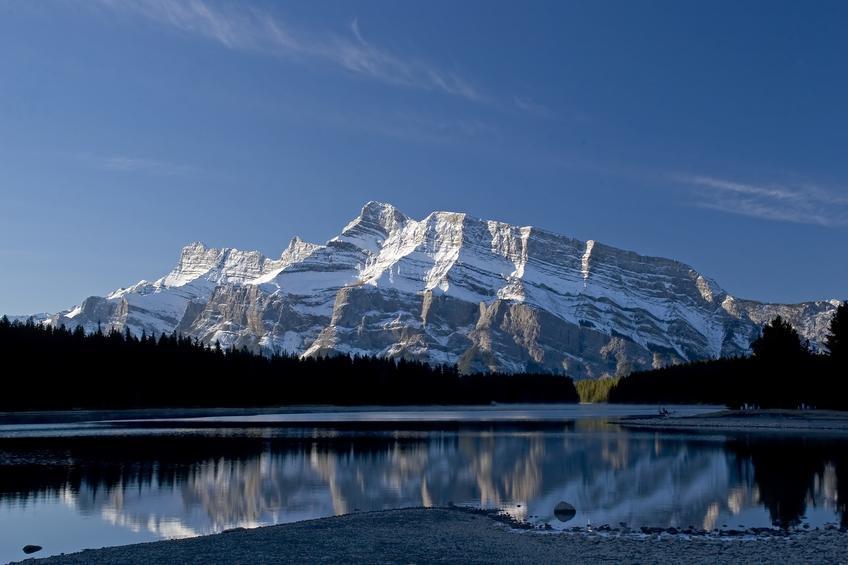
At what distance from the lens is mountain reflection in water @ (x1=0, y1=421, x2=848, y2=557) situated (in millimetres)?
36781

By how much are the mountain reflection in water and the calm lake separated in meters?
0.11

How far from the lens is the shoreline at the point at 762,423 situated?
307 ft

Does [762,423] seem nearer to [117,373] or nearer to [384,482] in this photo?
[384,482]

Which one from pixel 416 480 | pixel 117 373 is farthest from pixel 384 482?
pixel 117 373

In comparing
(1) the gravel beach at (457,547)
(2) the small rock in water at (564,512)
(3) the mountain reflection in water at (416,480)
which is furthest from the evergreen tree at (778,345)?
(1) the gravel beach at (457,547)

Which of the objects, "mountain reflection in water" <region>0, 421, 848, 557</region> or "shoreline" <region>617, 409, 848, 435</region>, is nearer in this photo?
"mountain reflection in water" <region>0, 421, 848, 557</region>

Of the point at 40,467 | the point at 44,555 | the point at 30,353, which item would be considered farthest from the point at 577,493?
the point at 30,353

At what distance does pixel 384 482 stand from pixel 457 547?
2109cm

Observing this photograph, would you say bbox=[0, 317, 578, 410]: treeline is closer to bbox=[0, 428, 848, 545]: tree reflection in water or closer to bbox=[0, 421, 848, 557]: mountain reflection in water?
bbox=[0, 428, 848, 545]: tree reflection in water

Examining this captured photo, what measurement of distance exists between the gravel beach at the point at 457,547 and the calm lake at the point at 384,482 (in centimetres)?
307

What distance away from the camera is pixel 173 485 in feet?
149

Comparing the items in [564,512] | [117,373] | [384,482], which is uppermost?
[117,373]

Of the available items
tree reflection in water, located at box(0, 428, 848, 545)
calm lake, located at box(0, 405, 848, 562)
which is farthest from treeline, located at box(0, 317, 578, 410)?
tree reflection in water, located at box(0, 428, 848, 545)

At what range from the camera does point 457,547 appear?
28.1m
